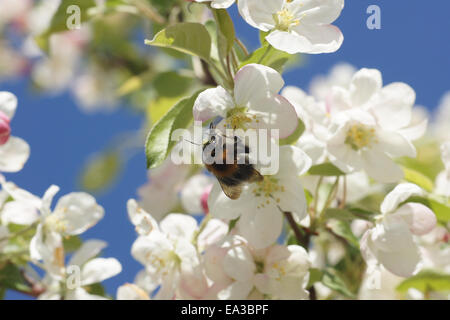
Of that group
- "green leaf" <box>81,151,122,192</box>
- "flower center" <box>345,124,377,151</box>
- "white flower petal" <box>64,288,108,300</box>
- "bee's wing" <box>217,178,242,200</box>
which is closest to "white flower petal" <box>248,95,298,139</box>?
"bee's wing" <box>217,178,242,200</box>

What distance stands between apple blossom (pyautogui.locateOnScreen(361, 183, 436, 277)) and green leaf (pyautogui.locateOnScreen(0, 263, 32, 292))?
70cm

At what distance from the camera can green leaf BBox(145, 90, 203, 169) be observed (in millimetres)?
937

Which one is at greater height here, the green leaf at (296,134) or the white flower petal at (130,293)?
the green leaf at (296,134)

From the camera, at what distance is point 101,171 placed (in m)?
2.02

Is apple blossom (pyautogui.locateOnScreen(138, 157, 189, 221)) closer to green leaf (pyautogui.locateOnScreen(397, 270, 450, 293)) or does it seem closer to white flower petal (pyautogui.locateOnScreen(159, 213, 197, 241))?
white flower petal (pyautogui.locateOnScreen(159, 213, 197, 241))

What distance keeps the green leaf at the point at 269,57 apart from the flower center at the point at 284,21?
0.12 feet

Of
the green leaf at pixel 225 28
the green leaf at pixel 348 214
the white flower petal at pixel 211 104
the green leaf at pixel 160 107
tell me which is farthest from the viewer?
the green leaf at pixel 160 107

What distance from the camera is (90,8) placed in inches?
60.1

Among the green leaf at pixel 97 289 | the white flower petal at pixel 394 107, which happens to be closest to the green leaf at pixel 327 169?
the white flower petal at pixel 394 107

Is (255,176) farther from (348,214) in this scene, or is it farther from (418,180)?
(418,180)

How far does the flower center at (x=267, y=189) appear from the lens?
1.04 metres

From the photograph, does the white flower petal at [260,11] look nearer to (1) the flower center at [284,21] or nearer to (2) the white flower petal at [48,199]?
(1) the flower center at [284,21]

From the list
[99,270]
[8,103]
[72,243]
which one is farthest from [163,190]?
[8,103]

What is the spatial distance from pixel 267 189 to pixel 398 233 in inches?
9.1
